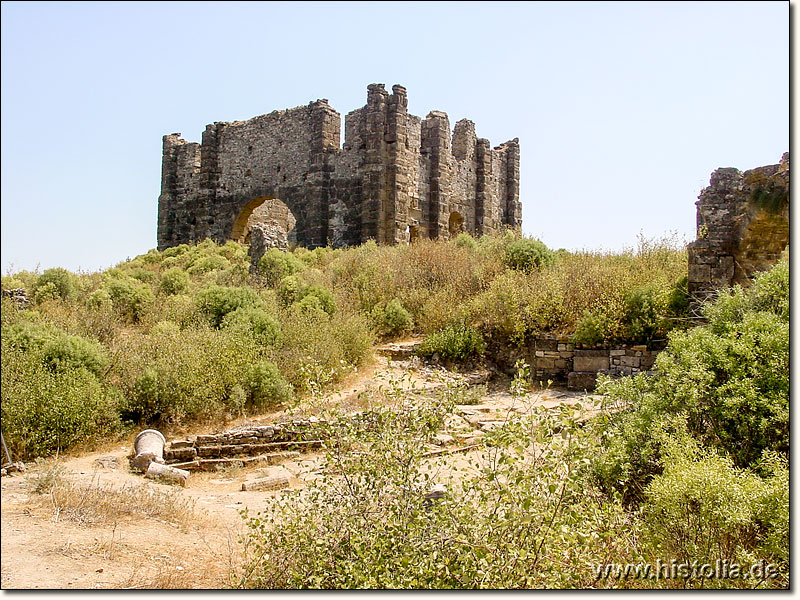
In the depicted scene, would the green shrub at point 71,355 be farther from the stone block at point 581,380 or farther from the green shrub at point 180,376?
the stone block at point 581,380

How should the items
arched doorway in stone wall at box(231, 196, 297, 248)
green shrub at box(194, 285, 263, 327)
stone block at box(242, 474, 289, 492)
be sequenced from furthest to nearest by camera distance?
1. arched doorway in stone wall at box(231, 196, 297, 248)
2. green shrub at box(194, 285, 263, 327)
3. stone block at box(242, 474, 289, 492)

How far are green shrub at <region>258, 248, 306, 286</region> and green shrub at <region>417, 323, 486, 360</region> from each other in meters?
4.34

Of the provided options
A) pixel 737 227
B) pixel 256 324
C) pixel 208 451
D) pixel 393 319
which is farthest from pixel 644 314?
pixel 208 451

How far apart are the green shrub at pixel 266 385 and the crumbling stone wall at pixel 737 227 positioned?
24.0 feet

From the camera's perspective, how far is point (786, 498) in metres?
4.76

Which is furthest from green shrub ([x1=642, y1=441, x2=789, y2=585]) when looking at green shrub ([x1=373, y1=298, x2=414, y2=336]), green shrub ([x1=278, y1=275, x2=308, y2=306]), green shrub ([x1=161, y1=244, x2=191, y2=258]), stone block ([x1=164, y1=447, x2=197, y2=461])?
green shrub ([x1=161, y1=244, x2=191, y2=258])

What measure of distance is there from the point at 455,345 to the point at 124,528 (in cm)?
858

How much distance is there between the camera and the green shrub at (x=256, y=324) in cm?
1229

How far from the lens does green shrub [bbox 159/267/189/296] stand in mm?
16812

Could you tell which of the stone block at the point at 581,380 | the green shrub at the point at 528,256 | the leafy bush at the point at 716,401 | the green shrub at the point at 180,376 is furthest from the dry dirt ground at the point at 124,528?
the green shrub at the point at 528,256

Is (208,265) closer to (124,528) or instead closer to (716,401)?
(124,528)

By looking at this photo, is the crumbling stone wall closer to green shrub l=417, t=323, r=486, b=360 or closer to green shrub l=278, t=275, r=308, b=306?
green shrub l=417, t=323, r=486, b=360

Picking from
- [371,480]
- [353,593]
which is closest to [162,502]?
[371,480]

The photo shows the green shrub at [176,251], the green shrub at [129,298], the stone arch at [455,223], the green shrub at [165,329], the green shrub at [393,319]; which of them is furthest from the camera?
the stone arch at [455,223]
